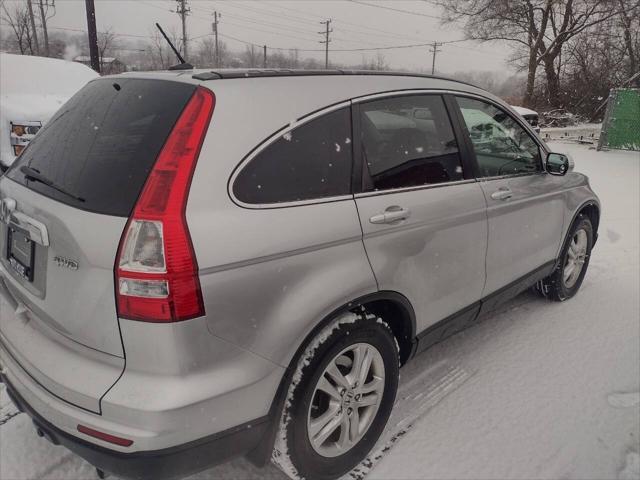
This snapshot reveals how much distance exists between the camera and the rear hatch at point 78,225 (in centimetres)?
161

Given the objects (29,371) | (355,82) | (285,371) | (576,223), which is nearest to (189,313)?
(285,371)

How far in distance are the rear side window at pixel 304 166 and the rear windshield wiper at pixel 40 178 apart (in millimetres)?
598

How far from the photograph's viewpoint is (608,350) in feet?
11.0

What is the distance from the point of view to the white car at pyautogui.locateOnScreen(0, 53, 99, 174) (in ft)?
20.4

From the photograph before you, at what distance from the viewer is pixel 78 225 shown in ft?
5.42

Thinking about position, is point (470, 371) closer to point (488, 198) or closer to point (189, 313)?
point (488, 198)

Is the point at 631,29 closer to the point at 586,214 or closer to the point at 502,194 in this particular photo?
the point at 586,214

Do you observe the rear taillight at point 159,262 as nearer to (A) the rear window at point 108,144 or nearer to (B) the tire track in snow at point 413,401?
(A) the rear window at point 108,144

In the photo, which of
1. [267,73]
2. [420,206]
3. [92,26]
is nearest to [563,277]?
[420,206]

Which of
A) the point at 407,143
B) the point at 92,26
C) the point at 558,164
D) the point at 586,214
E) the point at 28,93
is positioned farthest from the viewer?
the point at 92,26

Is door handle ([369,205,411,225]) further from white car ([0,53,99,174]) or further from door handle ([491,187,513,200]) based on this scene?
white car ([0,53,99,174])

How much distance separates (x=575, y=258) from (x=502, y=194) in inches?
67.2

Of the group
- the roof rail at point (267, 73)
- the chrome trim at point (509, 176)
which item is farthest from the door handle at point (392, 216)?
the chrome trim at point (509, 176)

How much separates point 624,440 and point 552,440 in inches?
14.9
